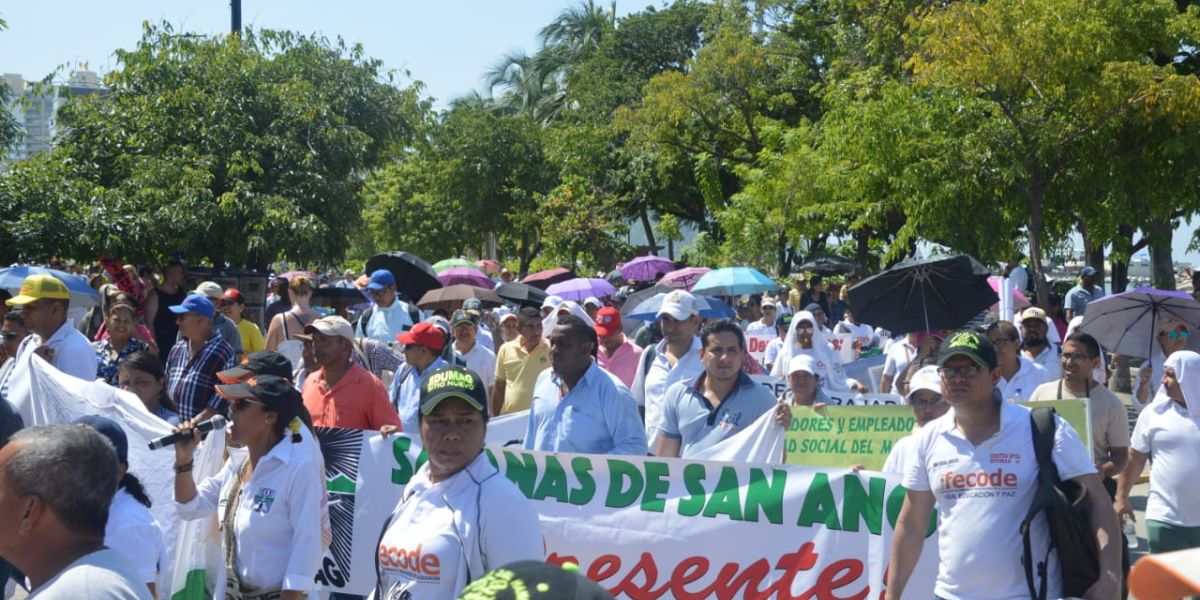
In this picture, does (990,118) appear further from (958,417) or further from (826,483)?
(958,417)

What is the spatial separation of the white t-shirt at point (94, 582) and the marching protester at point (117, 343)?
6346mm

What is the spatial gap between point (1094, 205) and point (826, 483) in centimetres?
1420

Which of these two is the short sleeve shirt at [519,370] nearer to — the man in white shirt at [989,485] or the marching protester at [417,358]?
the marching protester at [417,358]

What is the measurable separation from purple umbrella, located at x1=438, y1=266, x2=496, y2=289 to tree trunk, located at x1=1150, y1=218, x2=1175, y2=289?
11292 millimetres

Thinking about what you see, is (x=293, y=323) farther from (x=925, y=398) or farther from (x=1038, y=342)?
(x=925, y=398)

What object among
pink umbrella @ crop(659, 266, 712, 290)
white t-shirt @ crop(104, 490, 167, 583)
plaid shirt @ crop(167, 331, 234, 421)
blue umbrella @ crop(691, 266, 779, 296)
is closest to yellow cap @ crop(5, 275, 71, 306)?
plaid shirt @ crop(167, 331, 234, 421)

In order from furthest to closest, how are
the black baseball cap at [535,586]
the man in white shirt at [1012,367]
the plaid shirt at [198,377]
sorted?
the man in white shirt at [1012,367] → the plaid shirt at [198,377] → the black baseball cap at [535,586]

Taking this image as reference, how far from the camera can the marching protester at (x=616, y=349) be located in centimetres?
963

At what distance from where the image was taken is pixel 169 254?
19.5 m

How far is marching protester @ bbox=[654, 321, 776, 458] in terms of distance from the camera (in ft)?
23.1

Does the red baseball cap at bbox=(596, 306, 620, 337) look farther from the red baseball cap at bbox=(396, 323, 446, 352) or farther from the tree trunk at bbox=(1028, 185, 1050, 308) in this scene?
the tree trunk at bbox=(1028, 185, 1050, 308)

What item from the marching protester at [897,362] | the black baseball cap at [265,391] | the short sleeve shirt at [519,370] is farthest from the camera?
the marching protester at [897,362]

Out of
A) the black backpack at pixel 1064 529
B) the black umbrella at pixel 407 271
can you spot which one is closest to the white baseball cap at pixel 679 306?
the black backpack at pixel 1064 529

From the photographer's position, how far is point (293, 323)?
488 inches
